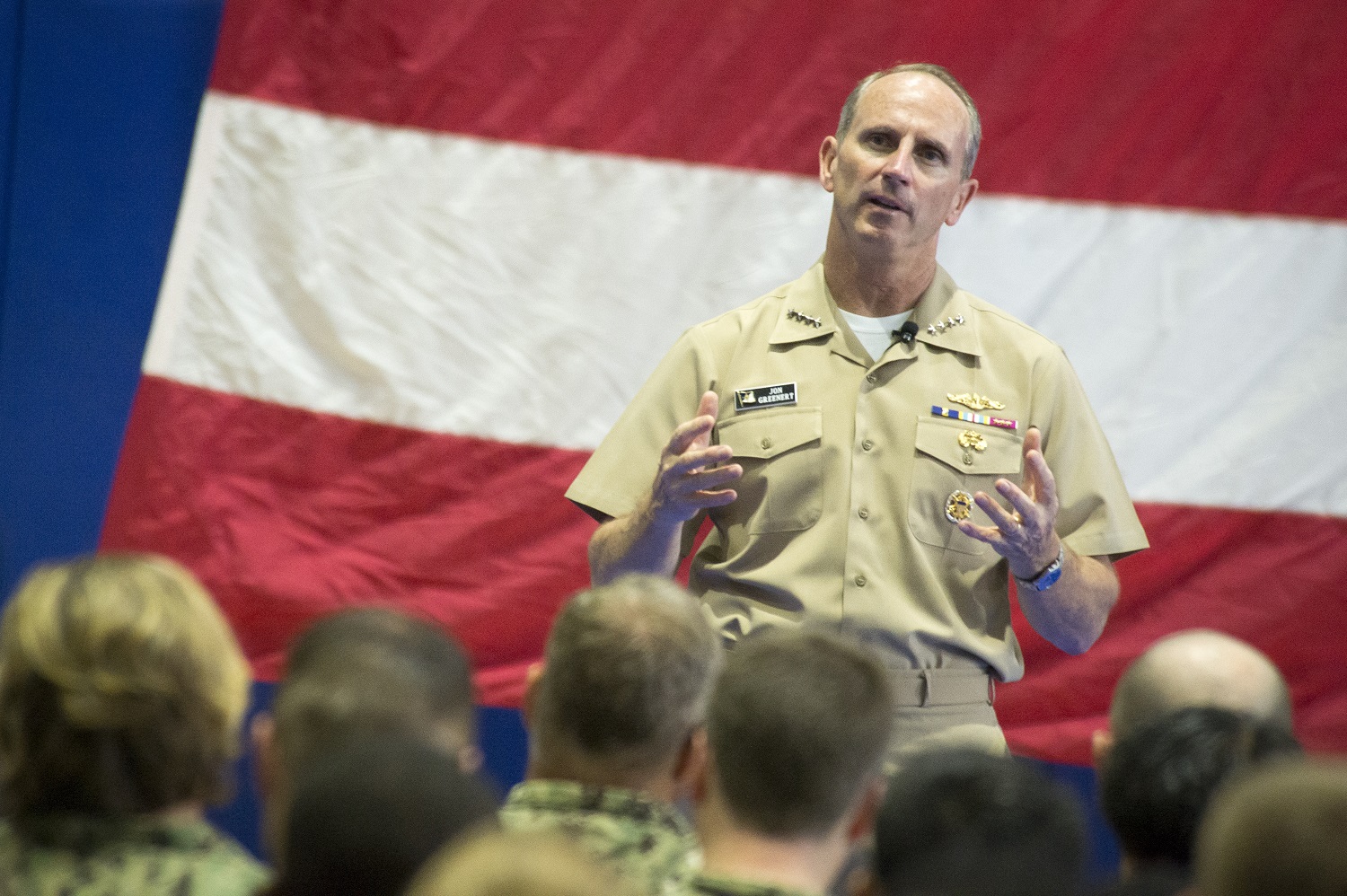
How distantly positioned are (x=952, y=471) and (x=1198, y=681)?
0.62 metres

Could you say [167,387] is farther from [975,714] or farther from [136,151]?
[975,714]

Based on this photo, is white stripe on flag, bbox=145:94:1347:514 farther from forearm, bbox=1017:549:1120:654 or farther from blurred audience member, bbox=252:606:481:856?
blurred audience member, bbox=252:606:481:856

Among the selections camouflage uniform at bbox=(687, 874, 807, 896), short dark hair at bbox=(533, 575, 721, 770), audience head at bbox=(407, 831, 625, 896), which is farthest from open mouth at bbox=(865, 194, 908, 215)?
audience head at bbox=(407, 831, 625, 896)

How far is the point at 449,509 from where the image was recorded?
327 centimetres

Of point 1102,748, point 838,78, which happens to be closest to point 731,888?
point 1102,748

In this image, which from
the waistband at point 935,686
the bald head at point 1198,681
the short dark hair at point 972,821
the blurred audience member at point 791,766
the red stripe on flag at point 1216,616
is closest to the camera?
the short dark hair at point 972,821

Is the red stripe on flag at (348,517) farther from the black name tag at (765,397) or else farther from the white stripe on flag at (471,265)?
the black name tag at (765,397)

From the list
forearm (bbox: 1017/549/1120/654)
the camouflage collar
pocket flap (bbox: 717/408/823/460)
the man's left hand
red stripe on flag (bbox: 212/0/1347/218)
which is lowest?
the camouflage collar

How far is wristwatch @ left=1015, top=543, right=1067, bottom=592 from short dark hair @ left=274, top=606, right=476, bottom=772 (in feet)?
3.23

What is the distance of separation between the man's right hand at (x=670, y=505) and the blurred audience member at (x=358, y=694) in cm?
64

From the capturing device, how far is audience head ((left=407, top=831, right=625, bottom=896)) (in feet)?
3.08

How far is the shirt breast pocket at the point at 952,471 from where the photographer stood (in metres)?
2.39

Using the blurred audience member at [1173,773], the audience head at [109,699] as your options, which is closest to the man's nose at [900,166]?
the blurred audience member at [1173,773]

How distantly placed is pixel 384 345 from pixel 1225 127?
1.80 metres
